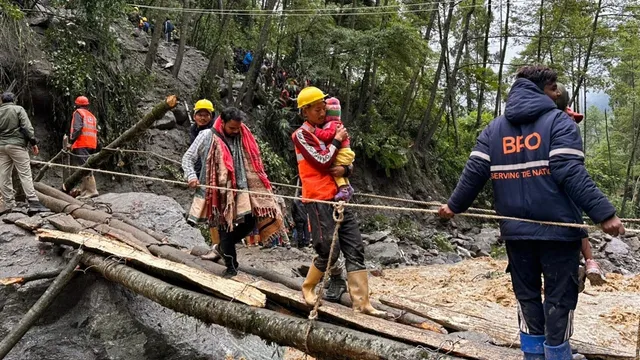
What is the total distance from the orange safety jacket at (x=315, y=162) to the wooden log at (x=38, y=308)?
9.06ft

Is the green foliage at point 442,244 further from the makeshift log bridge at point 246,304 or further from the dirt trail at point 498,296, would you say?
the makeshift log bridge at point 246,304

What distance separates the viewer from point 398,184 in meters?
22.3

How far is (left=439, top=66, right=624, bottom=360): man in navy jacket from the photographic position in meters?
2.71

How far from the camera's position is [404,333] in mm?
3338

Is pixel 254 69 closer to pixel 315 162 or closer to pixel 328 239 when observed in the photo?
pixel 315 162

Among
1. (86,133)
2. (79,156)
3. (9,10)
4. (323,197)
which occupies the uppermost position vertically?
(9,10)

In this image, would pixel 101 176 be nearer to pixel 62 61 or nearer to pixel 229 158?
pixel 62 61

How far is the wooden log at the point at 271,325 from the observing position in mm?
3240

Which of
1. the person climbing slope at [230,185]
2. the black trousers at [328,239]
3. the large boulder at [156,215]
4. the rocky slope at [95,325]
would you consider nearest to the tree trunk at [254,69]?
the large boulder at [156,215]

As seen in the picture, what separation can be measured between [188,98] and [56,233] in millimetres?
11488

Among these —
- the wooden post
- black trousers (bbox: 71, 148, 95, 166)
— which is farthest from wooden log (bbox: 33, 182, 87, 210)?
the wooden post

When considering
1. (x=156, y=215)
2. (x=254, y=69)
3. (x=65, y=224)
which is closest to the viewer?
(x=65, y=224)

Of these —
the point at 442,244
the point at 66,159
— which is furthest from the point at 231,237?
the point at 442,244

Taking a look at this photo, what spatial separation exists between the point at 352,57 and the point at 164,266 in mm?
14189
